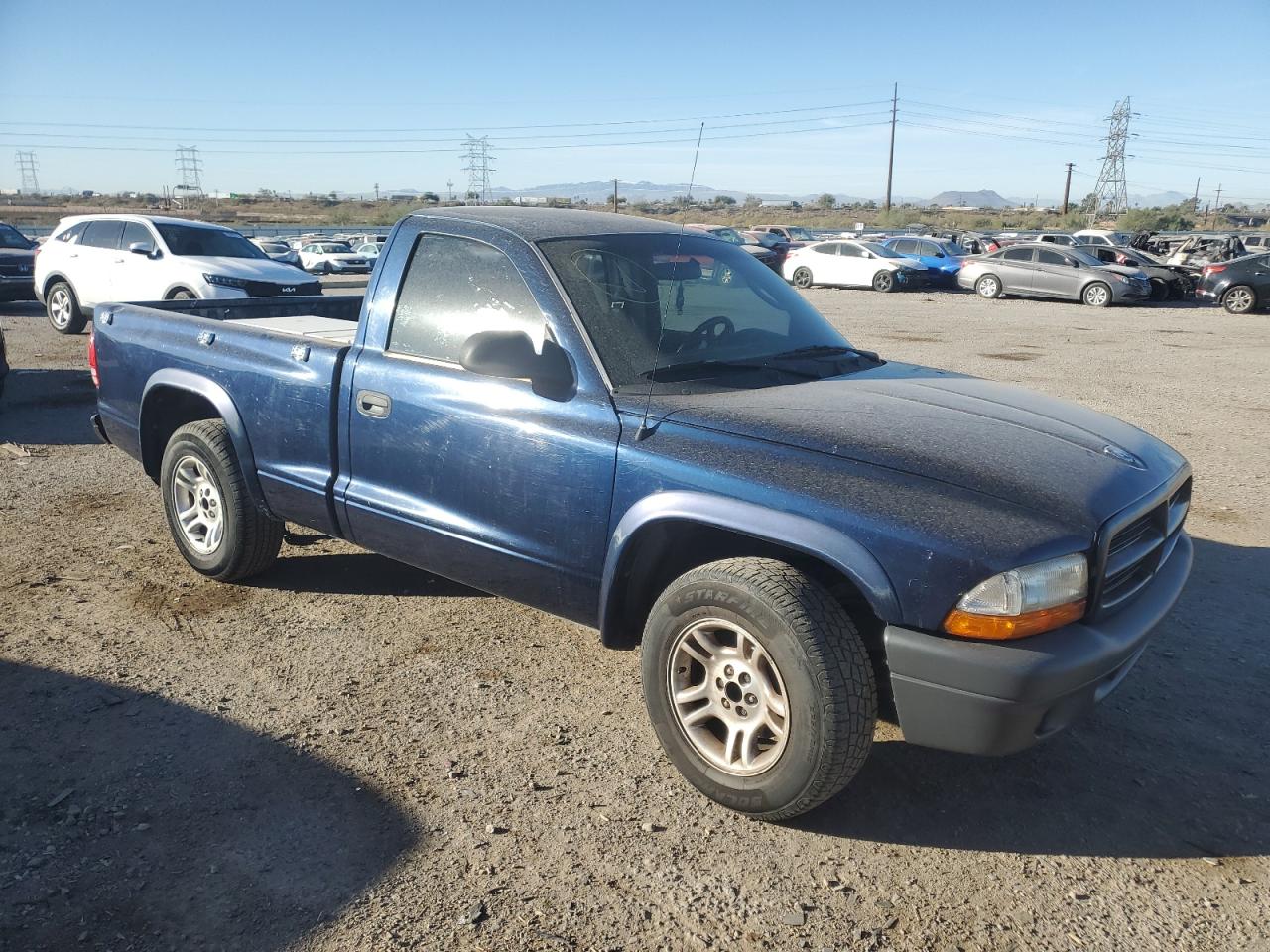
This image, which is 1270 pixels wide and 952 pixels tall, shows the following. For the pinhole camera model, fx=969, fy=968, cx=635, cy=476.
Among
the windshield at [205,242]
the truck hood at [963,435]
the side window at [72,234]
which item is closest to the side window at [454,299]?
the truck hood at [963,435]

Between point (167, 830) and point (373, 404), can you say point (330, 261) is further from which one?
point (167, 830)

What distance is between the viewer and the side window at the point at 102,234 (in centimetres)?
1339

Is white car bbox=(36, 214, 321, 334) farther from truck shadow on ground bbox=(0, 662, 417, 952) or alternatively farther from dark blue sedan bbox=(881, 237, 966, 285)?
dark blue sedan bbox=(881, 237, 966, 285)

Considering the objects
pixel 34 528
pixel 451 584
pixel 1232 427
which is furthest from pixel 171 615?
pixel 1232 427

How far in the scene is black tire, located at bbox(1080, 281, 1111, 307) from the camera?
73.4ft

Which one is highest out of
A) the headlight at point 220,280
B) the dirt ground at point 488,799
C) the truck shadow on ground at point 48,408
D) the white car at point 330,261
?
the headlight at point 220,280

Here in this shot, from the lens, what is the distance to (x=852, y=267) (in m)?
27.5

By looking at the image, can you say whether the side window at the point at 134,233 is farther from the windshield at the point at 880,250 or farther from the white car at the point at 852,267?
the windshield at the point at 880,250

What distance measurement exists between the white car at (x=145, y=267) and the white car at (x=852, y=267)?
57.7 feet

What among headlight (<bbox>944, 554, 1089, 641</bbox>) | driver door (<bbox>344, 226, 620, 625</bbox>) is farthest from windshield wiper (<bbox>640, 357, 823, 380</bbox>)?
headlight (<bbox>944, 554, 1089, 641</bbox>)

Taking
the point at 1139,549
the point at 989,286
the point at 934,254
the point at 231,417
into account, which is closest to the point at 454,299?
the point at 231,417

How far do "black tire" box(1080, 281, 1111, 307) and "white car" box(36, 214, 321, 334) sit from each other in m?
17.7

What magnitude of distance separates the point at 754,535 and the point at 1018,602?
754 millimetres

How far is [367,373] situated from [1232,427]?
27.0 ft
